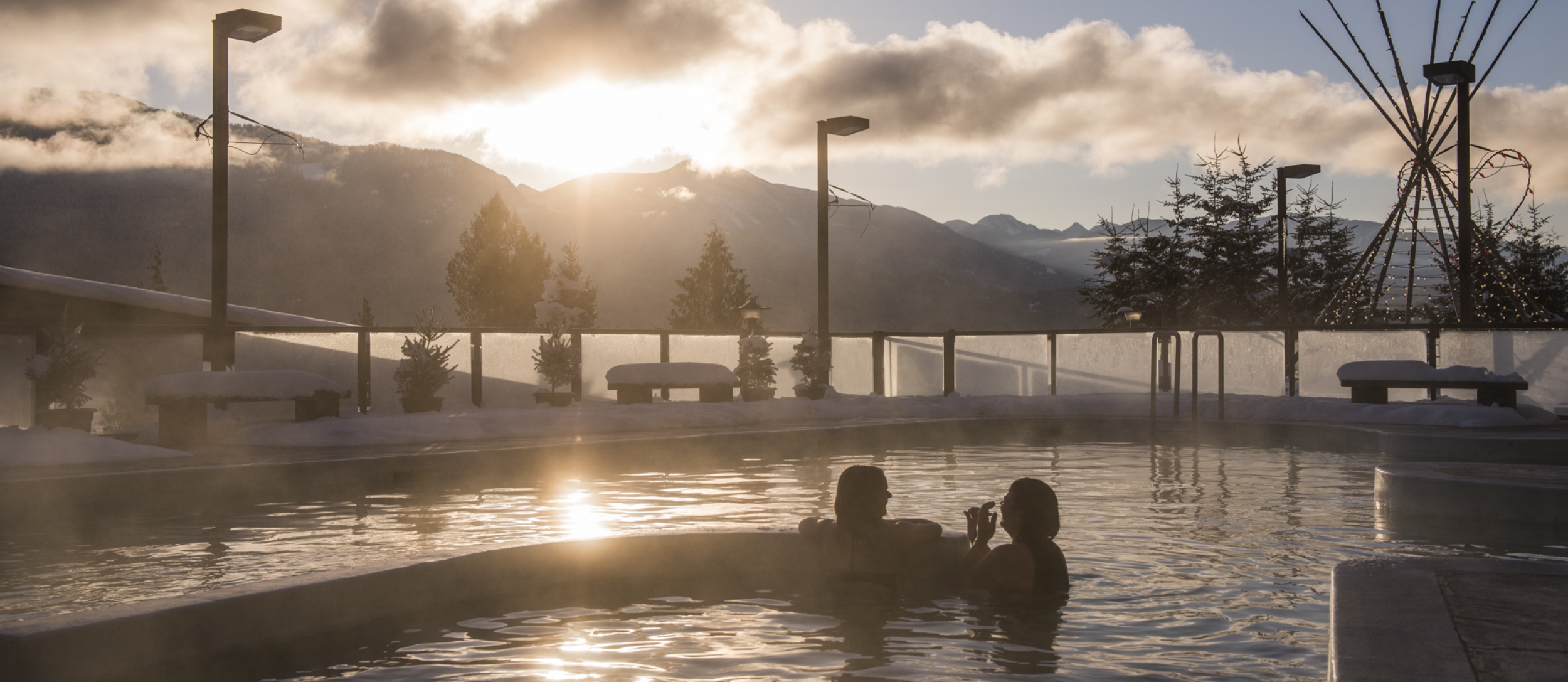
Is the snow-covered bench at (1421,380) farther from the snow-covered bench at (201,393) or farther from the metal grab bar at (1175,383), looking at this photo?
the snow-covered bench at (201,393)

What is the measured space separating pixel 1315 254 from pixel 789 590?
50713 mm

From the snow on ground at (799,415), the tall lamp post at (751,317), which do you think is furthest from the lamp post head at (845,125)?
the snow on ground at (799,415)

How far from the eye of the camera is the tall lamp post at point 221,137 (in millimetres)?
13625

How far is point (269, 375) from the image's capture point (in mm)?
13602

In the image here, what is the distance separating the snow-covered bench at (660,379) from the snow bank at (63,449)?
856cm

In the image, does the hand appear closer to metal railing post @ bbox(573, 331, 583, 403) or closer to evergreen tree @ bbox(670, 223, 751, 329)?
metal railing post @ bbox(573, 331, 583, 403)

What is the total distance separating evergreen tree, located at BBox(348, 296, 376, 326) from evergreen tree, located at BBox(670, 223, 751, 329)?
74.1ft

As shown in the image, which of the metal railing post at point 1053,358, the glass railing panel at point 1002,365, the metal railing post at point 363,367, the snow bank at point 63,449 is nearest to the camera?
the snow bank at point 63,449

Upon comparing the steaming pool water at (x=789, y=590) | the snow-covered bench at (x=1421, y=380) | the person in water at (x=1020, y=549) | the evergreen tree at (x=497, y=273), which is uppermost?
the evergreen tree at (x=497, y=273)

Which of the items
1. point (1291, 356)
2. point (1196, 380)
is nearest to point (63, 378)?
point (1196, 380)

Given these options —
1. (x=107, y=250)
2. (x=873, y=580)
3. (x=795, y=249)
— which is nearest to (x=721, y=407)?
(x=873, y=580)

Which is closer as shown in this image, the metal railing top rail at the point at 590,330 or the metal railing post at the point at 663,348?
the metal railing top rail at the point at 590,330

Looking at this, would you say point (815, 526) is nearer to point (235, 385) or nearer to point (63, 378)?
point (235, 385)

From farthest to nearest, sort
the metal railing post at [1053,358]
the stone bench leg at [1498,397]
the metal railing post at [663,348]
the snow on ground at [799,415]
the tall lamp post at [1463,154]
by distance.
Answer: the metal railing post at [1053,358] → the metal railing post at [663,348] → the tall lamp post at [1463,154] → the stone bench leg at [1498,397] → the snow on ground at [799,415]
